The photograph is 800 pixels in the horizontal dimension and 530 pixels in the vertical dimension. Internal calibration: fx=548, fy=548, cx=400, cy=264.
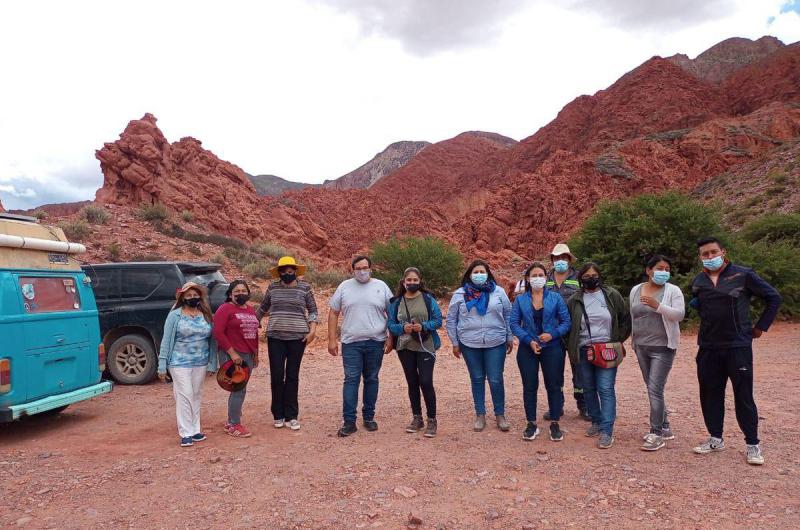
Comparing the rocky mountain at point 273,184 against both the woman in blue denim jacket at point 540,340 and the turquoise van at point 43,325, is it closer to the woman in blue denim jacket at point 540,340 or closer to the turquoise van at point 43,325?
the turquoise van at point 43,325

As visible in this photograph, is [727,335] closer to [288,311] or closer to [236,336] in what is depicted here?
[288,311]

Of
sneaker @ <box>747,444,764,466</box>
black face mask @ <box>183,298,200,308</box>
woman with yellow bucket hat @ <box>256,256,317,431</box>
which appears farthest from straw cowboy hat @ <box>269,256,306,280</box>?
sneaker @ <box>747,444,764,466</box>

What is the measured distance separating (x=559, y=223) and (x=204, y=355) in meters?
41.0

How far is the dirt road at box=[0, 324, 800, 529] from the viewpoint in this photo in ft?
12.1

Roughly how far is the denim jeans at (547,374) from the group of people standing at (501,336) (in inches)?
0.4

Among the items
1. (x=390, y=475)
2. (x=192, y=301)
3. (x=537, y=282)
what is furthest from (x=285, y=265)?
(x=537, y=282)

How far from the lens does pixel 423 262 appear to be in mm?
A: 20547

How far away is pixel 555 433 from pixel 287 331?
9.51ft

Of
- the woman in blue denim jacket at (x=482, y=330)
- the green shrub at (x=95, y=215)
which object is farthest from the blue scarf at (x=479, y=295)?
the green shrub at (x=95, y=215)

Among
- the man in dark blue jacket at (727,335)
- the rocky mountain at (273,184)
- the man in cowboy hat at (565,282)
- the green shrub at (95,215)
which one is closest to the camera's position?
the man in dark blue jacket at (727,335)

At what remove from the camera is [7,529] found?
3697mm

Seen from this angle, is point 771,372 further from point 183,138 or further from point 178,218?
point 183,138

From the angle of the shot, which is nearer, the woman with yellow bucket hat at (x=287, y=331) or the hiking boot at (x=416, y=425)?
the hiking boot at (x=416, y=425)

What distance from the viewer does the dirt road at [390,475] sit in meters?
3.69
